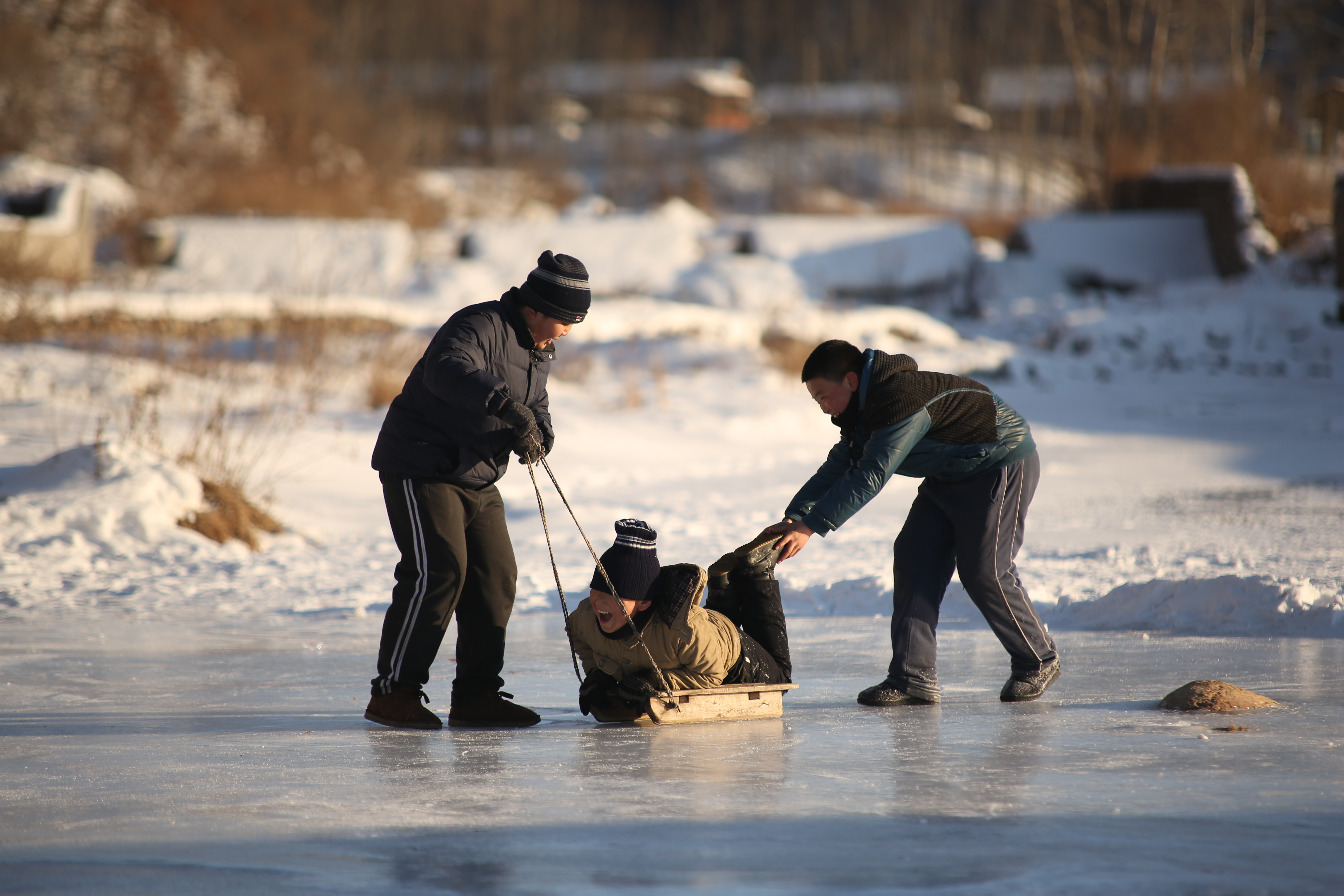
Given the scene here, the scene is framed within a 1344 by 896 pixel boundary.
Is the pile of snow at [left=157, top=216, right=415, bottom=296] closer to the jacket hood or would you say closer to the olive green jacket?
the olive green jacket

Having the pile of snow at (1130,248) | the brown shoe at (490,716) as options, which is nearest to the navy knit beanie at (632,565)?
the brown shoe at (490,716)

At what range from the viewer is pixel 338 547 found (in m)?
8.57

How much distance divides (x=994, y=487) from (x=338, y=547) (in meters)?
5.25

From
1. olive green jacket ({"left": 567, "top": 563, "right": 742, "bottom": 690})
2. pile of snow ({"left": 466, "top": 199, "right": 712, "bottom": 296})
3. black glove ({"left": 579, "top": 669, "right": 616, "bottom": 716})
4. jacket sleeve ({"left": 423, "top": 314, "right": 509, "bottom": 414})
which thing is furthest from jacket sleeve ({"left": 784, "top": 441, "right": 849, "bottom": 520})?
pile of snow ({"left": 466, "top": 199, "right": 712, "bottom": 296})

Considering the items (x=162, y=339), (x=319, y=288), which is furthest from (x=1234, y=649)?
(x=162, y=339)

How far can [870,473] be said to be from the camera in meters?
4.37

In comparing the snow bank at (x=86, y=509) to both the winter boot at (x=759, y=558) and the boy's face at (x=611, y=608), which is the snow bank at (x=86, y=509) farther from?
the winter boot at (x=759, y=558)

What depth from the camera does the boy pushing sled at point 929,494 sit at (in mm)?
4379

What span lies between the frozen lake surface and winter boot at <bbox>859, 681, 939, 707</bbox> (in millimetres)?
96

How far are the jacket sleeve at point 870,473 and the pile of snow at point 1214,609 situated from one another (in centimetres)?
225

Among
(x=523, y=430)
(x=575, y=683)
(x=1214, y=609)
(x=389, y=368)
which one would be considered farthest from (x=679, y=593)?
(x=389, y=368)

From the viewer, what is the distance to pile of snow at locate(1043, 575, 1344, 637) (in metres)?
5.80

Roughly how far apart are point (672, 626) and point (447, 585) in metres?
0.77

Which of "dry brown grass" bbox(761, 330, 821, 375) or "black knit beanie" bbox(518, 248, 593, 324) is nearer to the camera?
"black knit beanie" bbox(518, 248, 593, 324)
